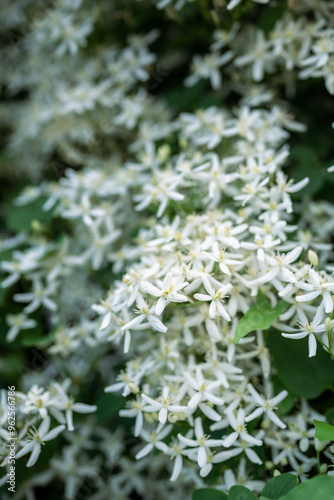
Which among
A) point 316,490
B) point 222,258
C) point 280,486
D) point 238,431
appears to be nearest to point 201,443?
point 238,431

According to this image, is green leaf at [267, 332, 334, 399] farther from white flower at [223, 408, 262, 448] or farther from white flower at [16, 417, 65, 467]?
white flower at [16, 417, 65, 467]

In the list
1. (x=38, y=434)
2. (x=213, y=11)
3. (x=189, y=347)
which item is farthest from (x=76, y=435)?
(x=213, y=11)

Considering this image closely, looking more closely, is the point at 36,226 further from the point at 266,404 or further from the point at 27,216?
the point at 266,404

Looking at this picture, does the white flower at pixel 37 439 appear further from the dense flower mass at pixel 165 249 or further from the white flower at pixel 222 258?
the white flower at pixel 222 258

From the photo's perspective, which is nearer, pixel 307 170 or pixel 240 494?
pixel 240 494

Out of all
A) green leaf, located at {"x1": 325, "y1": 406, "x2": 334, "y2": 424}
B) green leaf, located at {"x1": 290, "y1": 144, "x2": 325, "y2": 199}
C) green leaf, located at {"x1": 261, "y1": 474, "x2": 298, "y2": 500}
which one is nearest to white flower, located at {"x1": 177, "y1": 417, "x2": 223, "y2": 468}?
green leaf, located at {"x1": 261, "y1": 474, "x2": 298, "y2": 500}

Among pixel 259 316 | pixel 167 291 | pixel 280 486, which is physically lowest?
pixel 280 486

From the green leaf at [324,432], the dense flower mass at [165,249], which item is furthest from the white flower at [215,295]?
the green leaf at [324,432]
